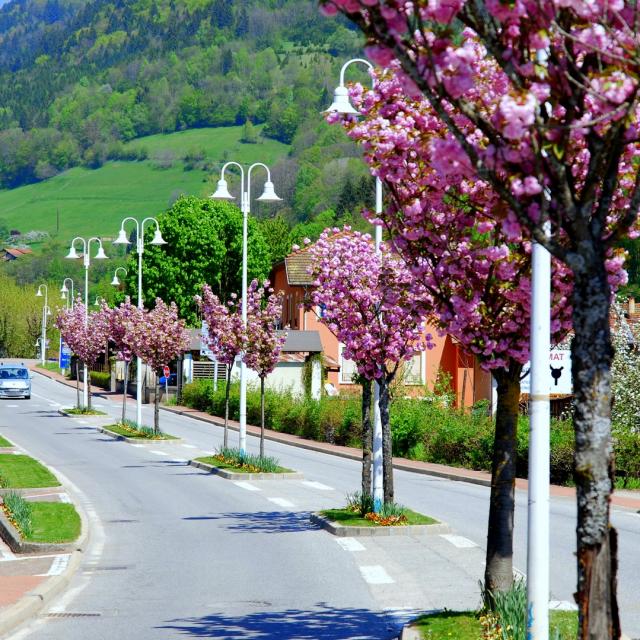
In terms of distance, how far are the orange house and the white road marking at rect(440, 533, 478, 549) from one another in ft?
100

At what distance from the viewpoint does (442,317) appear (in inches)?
480

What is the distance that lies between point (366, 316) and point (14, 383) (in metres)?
59.0

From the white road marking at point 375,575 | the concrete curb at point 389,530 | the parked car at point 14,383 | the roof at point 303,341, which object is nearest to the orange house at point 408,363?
the roof at point 303,341

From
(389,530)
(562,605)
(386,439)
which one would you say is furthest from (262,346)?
(562,605)

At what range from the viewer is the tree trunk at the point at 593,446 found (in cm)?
728

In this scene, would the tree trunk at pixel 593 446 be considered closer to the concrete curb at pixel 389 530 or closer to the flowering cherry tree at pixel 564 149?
the flowering cherry tree at pixel 564 149

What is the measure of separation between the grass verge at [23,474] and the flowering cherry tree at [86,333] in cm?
2437

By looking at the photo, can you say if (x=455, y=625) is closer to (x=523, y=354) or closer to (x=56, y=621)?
(x=523, y=354)

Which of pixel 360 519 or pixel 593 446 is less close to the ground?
pixel 593 446

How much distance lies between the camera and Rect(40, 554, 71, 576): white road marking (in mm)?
15430

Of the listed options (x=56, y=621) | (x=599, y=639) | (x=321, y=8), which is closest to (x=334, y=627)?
(x=56, y=621)

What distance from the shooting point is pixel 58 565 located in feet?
53.3

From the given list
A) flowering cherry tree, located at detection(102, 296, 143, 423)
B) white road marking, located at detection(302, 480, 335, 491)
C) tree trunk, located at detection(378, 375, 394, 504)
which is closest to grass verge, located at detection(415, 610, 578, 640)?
tree trunk, located at detection(378, 375, 394, 504)

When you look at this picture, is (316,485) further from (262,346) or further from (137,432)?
(137,432)
